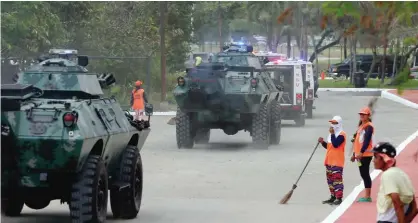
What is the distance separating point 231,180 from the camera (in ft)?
66.0

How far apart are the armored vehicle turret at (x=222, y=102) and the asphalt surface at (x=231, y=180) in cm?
53

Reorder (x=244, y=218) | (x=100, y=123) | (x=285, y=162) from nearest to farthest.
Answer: (x=100, y=123), (x=244, y=218), (x=285, y=162)

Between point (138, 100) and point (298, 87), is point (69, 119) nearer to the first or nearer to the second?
point (138, 100)

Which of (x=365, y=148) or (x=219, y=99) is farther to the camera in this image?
(x=219, y=99)

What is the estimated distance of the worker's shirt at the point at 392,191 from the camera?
358 inches

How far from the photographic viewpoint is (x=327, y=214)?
15.4 meters

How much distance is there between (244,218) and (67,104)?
10.8 ft

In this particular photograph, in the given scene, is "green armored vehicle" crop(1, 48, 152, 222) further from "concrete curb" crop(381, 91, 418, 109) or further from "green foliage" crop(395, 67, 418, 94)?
"concrete curb" crop(381, 91, 418, 109)

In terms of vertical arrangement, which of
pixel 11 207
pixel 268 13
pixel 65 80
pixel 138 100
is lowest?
pixel 138 100

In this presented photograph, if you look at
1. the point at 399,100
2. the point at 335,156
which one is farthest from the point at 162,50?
the point at 335,156

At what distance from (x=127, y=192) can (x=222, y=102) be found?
1170 centimetres

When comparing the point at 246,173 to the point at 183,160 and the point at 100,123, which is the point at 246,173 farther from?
the point at 100,123

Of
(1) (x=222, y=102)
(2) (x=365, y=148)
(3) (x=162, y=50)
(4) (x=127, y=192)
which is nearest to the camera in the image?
(4) (x=127, y=192)

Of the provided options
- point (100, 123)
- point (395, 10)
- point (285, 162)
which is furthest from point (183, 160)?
point (395, 10)
